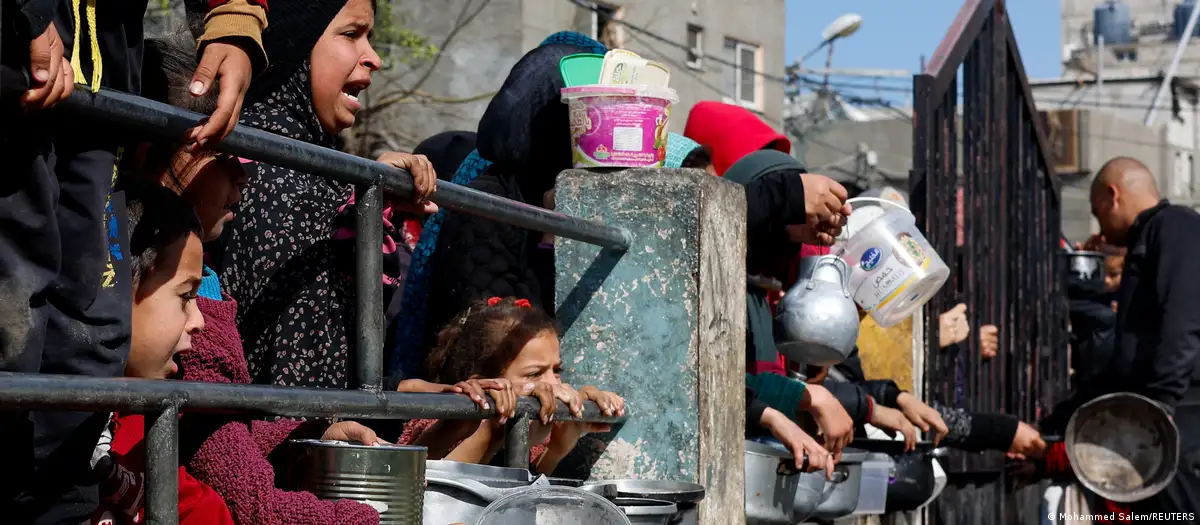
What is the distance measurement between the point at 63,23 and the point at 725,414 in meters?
1.82

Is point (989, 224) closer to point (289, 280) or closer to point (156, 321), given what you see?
point (289, 280)

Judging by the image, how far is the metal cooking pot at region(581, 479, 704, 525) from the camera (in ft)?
9.02

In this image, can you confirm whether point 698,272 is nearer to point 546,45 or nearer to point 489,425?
point 489,425

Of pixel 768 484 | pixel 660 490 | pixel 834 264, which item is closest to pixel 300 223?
pixel 660 490

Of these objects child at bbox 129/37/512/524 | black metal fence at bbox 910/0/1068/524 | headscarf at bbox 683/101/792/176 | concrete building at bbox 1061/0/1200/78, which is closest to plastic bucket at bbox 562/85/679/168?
child at bbox 129/37/512/524

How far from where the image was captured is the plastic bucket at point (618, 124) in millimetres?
3178

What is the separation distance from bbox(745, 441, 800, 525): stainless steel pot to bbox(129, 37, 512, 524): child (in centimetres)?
116

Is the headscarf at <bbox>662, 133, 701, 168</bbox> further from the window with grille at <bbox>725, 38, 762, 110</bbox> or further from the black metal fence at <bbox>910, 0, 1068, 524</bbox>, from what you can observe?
the window with grille at <bbox>725, 38, 762, 110</bbox>

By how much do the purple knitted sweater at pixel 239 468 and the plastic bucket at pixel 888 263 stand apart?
2.73 meters

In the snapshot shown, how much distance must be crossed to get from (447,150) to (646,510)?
240 cm

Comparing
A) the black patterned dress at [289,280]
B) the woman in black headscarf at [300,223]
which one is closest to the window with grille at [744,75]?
the woman in black headscarf at [300,223]

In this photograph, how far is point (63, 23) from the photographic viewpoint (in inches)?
72.0

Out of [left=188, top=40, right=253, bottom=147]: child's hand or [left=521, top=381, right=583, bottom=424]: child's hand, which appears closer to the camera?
[left=188, top=40, right=253, bottom=147]: child's hand

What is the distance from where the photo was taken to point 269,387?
77.4 inches
